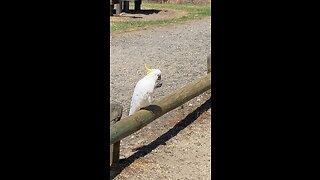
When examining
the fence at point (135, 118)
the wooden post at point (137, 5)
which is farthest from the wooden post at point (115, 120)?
the wooden post at point (137, 5)

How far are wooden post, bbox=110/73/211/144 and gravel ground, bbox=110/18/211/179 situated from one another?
252 millimetres

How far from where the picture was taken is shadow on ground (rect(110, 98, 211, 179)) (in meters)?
2.66

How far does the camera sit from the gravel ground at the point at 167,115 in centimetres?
269

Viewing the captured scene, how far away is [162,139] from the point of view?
315cm

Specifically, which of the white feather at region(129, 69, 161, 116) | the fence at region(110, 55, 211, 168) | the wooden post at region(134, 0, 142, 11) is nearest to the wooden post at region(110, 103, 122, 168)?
the fence at region(110, 55, 211, 168)

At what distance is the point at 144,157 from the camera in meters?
2.82

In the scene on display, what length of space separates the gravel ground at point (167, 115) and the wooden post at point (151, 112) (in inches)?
9.9

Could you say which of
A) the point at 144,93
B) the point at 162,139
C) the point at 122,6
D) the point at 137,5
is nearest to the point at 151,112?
the point at 144,93

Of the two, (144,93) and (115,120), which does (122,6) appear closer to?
(144,93)

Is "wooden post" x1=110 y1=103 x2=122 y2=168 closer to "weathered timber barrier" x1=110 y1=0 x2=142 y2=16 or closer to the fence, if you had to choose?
the fence

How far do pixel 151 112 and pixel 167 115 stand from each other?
0.94 m
